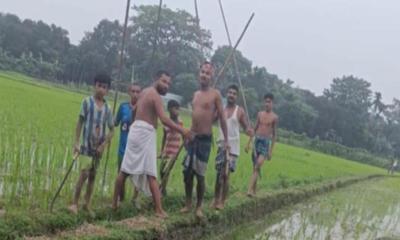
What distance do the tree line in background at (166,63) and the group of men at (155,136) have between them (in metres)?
32.0

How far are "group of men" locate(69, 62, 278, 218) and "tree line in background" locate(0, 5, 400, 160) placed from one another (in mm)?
32013

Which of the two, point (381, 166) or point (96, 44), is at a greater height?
point (96, 44)

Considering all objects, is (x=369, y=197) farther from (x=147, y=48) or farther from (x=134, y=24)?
(x=134, y=24)

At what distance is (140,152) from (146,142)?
0.37ft

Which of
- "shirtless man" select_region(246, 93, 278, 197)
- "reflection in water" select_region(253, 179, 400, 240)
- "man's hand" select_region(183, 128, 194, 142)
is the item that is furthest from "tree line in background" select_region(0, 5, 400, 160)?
"man's hand" select_region(183, 128, 194, 142)

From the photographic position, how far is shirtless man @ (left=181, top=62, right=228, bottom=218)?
5621 millimetres

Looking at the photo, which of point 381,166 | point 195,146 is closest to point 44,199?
point 195,146

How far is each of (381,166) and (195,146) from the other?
42.2 metres

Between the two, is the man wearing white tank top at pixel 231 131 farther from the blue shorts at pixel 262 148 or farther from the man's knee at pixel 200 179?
the blue shorts at pixel 262 148

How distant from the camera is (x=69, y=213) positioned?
475cm

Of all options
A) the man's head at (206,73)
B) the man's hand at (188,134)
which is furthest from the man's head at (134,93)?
the man's hand at (188,134)

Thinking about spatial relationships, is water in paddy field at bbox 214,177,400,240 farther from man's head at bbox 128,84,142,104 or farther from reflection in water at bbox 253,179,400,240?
man's head at bbox 128,84,142,104

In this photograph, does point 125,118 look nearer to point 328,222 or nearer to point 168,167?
point 168,167

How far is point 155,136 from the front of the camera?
5145 mm
